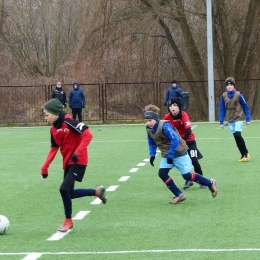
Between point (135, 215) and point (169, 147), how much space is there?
1.23 m

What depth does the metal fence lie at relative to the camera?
35781mm

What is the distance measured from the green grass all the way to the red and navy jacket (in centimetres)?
86

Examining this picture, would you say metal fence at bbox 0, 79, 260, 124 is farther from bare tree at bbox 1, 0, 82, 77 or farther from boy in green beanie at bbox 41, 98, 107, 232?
boy in green beanie at bbox 41, 98, 107, 232

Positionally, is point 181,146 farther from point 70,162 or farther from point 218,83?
point 218,83

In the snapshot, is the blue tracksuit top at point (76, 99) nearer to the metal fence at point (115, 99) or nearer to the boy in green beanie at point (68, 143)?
the metal fence at point (115, 99)

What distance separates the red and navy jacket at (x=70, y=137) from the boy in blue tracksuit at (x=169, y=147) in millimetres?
1560

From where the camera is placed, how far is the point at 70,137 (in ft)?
28.9

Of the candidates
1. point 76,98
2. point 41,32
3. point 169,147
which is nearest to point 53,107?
point 169,147

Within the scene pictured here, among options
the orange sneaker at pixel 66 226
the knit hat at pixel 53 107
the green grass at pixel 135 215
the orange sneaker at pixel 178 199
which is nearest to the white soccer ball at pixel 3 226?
the green grass at pixel 135 215

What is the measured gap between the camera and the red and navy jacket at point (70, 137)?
8.68m

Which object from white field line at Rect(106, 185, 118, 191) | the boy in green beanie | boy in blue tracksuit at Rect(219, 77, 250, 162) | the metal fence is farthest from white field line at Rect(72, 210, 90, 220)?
the metal fence

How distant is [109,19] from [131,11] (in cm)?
108

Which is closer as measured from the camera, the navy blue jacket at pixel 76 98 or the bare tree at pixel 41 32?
the navy blue jacket at pixel 76 98

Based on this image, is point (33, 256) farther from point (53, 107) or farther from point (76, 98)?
point (76, 98)
